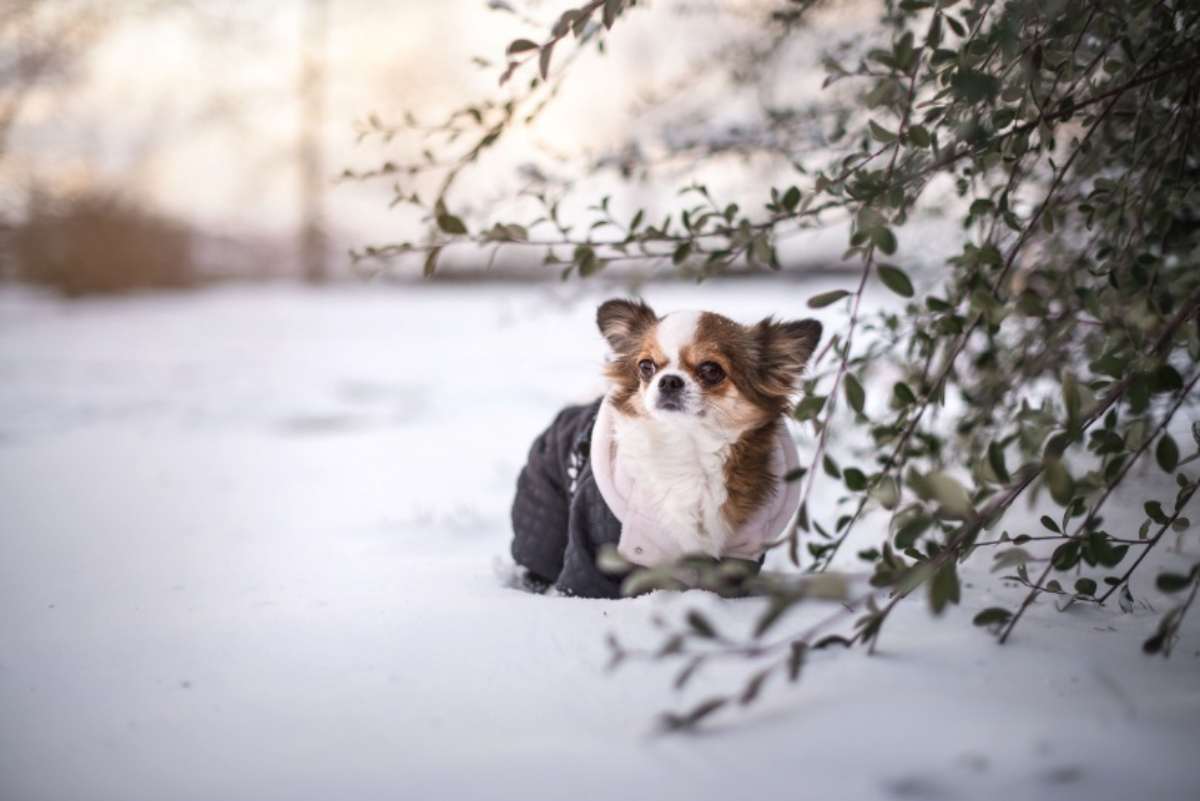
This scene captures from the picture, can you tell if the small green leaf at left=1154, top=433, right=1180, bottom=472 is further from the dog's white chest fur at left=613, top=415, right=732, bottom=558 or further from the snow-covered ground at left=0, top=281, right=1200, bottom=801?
the dog's white chest fur at left=613, top=415, right=732, bottom=558

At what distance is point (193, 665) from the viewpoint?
1.61 metres

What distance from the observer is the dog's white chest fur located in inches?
88.2

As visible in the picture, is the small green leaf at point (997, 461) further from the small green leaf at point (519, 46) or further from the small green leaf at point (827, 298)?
the small green leaf at point (519, 46)

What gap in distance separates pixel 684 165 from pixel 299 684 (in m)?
2.02

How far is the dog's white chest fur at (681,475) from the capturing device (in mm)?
2240

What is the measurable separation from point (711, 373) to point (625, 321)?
367mm

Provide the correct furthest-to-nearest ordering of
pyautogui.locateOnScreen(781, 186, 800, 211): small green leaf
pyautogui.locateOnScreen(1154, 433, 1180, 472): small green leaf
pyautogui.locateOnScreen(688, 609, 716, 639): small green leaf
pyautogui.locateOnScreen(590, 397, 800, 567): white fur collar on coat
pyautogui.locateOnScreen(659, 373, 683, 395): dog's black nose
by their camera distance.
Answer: pyautogui.locateOnScreen(659, 373, 683, 395): dog's black nose < pyautogui.locateOnScreen(590, 397, 800, 567): white fur collar on coat < pyautogui.locateOnScreen(781, 186, 800, 211): small green leaf < pyautogui.locateOnScreen(1154, 433, 1180, 472): small green leaf < pyautogui.locateOnScreen(688, 609, 716, 639): small green leaf

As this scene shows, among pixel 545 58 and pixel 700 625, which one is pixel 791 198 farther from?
pixel 700 625

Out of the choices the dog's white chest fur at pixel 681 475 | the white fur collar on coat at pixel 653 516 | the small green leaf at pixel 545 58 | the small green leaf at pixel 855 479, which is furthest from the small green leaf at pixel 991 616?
the small green leaf at pixel 545 58

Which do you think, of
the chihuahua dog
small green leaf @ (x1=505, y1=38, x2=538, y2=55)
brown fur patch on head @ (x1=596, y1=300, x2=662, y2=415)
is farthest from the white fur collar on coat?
small green leaf @ (x1=505, y1=38, x2=538, y2=55)

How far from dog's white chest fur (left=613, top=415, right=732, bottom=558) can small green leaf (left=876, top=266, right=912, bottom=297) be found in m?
1.00

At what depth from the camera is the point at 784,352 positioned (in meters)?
2.39

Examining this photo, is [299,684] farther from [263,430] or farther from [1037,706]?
[263,430]

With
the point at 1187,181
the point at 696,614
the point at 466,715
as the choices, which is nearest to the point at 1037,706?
the point at 696,614
